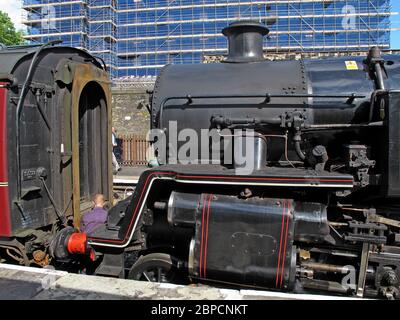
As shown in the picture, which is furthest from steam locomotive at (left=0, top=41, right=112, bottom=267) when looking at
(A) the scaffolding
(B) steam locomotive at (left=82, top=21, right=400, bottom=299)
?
(A) the scaffolding

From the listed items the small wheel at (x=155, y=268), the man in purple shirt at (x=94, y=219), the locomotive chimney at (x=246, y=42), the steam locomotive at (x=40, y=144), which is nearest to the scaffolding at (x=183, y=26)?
the steam locomotive at (x=40, y=144)

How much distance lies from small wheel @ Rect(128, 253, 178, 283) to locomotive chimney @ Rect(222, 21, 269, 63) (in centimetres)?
231

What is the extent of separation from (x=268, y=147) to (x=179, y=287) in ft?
5.36

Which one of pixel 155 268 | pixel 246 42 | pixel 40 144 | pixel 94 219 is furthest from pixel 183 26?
pixel 155 268

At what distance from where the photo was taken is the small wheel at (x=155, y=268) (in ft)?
11.8

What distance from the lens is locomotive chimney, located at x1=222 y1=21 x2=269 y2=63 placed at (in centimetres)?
417

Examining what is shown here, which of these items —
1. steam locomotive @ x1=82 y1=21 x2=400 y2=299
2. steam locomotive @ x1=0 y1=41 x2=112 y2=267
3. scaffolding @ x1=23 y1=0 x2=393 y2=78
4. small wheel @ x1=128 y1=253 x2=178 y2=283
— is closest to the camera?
steam locomotive @ x1=82 y1=21 x2=400 y2=299

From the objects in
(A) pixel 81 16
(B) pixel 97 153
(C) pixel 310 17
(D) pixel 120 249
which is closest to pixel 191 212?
(D) pixel 120 249

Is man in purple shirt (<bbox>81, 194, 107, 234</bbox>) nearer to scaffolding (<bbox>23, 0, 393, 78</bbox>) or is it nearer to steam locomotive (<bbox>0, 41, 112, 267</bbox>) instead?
steam locomotive (<bbox>0, 41, 112, 267</bbox>)

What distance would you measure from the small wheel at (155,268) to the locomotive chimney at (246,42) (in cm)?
231

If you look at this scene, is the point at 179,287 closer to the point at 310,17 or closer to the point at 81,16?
the point at 310,17

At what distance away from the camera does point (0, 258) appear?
14.2 ft

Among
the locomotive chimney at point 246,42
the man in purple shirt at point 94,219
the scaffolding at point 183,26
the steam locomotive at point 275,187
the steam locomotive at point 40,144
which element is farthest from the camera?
the scaffolding at point 183,26

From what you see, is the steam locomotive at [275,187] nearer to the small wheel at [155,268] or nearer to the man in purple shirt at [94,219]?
the small wheel at [155,268]
